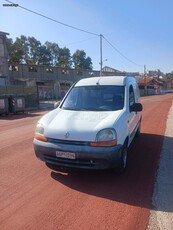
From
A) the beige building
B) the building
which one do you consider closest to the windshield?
the beige building

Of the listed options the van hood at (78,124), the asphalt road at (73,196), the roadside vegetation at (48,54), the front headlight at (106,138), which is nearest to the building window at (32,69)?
the roadside vegetation at (48,54)

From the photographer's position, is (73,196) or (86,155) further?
(86,155)

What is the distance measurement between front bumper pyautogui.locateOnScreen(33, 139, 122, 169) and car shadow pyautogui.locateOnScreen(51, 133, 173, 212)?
0.36m

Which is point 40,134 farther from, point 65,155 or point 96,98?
point 96,98

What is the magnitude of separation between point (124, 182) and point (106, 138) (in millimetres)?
945

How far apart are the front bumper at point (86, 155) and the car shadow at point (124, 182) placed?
14.3 inches

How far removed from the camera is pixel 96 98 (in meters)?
6.47

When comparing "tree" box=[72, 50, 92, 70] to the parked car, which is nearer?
the parked car

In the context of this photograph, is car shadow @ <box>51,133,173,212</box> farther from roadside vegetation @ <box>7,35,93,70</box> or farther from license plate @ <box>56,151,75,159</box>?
roadside vegetation @ <box>7,35,93,70</box>

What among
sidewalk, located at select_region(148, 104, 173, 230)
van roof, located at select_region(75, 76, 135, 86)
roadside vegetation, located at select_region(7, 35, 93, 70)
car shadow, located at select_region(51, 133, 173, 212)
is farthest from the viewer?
roadside vegetation, located at select_region(7, 35, 93, 70)

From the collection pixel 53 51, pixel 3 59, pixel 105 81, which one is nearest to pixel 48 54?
pixel 53 51

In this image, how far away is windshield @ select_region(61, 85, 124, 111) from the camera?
621cm

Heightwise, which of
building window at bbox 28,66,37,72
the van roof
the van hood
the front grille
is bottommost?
the front grille

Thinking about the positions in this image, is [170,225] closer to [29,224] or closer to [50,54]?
[29,224]
